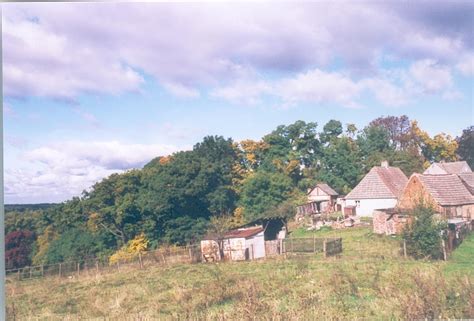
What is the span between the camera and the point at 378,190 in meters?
4.05

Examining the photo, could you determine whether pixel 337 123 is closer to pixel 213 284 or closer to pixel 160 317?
pixel 213 284

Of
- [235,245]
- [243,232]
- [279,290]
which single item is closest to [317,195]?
[243,232]

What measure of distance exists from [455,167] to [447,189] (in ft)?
0.83

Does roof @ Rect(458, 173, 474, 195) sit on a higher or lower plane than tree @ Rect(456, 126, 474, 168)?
lower

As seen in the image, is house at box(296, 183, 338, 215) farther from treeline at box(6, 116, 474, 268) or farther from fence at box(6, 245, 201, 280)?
fence at box(6, 245, 201, 280)

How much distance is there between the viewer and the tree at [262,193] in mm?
4129

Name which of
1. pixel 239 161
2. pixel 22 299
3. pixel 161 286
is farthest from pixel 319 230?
pixel 22 299

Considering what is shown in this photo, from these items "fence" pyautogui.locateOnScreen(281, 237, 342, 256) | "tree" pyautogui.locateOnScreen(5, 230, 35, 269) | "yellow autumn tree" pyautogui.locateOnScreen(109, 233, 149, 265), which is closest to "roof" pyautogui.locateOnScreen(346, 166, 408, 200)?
"fence" pyautogui.locateOnScreen(281, 237, 342, 256)

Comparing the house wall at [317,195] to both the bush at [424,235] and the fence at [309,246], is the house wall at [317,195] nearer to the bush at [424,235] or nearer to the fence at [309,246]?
the fence at [309,246]

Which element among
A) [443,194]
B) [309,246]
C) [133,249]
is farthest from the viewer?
[309,246]

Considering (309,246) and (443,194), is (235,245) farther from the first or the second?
(443,194)

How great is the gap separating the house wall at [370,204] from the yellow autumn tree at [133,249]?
7.34 feet

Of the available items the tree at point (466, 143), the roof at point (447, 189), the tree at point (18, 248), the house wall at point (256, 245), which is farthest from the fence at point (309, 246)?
the tree at point (18, 248)

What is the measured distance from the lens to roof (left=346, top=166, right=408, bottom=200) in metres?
3.97
